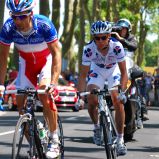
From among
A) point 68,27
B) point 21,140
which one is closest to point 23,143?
point 21,140

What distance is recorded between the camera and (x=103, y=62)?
973 centimetres

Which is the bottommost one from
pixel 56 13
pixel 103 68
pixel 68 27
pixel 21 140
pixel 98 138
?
pixel 98 138

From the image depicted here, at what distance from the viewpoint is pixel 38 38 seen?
7805 millimetres

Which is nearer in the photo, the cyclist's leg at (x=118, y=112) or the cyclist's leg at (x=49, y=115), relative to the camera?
the cyclist's leg at (x=49, y=115)

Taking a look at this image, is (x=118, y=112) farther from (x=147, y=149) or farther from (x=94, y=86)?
(x=147, y=149)

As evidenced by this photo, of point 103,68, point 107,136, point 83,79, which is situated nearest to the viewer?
point 107,136

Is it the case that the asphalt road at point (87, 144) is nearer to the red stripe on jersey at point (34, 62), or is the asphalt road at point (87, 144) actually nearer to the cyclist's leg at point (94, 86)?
the cyclist's leg at point (94, 86)

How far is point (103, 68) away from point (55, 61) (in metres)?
2.31

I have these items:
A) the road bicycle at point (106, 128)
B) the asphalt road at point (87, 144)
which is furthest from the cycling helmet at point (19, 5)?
the asphalt road at point (87, 144)

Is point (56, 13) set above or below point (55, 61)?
above

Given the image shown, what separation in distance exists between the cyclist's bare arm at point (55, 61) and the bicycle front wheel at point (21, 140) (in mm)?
Answer: 643

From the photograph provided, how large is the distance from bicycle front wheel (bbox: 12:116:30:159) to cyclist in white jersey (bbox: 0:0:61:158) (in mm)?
475

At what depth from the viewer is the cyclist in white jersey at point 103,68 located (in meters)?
9.05

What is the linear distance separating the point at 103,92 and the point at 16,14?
176 cm
